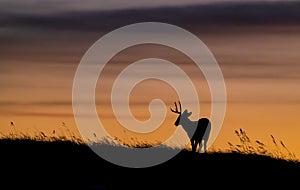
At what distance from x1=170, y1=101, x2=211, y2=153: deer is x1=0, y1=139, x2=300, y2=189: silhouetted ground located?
23.2 ft

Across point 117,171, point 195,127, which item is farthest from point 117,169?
point 195,127

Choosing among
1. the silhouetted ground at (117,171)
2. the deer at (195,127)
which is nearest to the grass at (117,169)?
the silhouetted ground at (117,171)

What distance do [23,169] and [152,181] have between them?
344cm

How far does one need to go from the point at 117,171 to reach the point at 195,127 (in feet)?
40.8

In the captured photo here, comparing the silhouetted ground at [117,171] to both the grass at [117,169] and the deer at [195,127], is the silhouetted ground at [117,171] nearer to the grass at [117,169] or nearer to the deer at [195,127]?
the grass at [117,169]

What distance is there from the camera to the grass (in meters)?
22.5

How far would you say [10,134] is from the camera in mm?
26078

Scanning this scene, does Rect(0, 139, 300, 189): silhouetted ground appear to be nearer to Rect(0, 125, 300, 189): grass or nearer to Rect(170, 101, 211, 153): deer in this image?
Rect(0, 125, 300, 189): grass

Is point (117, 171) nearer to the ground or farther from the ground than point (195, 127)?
nearer to the ground

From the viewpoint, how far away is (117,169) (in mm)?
23156

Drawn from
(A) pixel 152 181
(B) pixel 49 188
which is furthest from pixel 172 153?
(B) pixel 49 188

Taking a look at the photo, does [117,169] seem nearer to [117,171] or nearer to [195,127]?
[117,171]

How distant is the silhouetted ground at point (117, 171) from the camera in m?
22.5

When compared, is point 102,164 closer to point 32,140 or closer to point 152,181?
point 152,181
